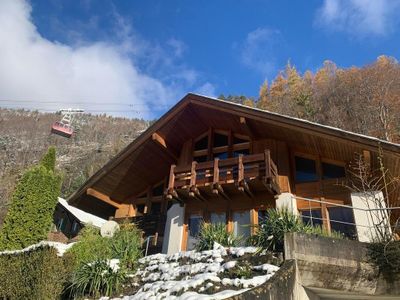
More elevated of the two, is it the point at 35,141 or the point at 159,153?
the point at 35,141

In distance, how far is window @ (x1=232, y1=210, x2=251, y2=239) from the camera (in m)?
13.0

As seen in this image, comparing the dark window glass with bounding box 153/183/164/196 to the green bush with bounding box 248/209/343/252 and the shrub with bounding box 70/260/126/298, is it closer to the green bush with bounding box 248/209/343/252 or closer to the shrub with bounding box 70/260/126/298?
the shrub with bounding box 70/260/126/298

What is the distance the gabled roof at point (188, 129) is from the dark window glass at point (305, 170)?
78 cm

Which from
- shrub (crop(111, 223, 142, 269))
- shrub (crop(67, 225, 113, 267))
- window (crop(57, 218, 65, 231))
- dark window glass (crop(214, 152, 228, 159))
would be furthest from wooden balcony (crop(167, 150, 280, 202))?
window (crop(57, 218, 65, 231))

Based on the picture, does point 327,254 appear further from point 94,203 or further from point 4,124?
point 4,124

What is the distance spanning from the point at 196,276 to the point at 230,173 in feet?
18.3

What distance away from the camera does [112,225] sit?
1480cm

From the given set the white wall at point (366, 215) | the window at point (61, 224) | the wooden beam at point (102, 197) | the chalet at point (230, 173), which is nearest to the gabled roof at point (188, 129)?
the chalet at point (230, 173)

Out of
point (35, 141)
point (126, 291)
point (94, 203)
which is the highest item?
point (35, 141)

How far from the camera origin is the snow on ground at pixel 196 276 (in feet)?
23.7

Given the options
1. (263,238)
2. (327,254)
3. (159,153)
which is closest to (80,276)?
(263,238)

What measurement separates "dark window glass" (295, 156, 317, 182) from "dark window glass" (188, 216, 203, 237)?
Answer: 4145 millimetres

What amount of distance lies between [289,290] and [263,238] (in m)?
1.90

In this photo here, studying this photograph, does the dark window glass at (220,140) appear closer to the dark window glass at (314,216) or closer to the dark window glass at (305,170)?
the dark window glass at (305,170)
